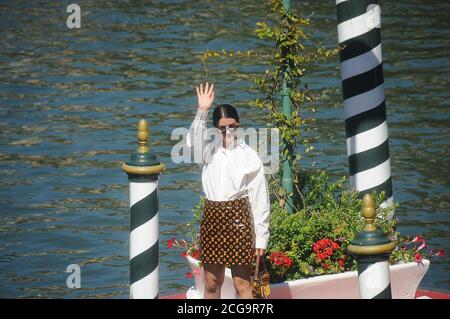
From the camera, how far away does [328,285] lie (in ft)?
30.1

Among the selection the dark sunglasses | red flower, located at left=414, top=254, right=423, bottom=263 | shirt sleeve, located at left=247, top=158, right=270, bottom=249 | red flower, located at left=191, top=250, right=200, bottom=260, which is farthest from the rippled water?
the dark sunglasses

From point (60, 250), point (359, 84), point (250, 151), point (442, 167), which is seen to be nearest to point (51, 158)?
point (60, 250)

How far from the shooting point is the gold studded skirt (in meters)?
8.36

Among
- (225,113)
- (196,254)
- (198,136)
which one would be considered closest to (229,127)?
(225,113)

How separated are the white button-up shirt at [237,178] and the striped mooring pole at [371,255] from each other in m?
1.29

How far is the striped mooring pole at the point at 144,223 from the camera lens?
26.9 ft

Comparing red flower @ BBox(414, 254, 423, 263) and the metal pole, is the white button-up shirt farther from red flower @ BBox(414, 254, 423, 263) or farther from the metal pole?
red flower @ BBox(414, 254, 423, 263)

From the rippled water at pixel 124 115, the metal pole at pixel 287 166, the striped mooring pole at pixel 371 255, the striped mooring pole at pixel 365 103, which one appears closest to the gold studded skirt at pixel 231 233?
the striped mooring pole at pixel 371 255

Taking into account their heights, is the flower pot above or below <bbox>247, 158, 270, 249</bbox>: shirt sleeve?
below

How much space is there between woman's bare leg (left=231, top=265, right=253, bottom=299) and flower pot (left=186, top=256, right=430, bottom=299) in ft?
1.90

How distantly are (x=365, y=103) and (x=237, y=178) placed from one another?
6.68 ft

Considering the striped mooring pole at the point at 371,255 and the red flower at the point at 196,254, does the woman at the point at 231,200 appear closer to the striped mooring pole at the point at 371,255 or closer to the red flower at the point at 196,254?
the red flower at the point at 196,254

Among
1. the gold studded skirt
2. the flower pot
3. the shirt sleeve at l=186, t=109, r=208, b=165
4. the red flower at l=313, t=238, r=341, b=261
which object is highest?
the shirt sleeve at l=186, t=109, r=208, b=165

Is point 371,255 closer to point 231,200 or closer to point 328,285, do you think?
point 231,200
